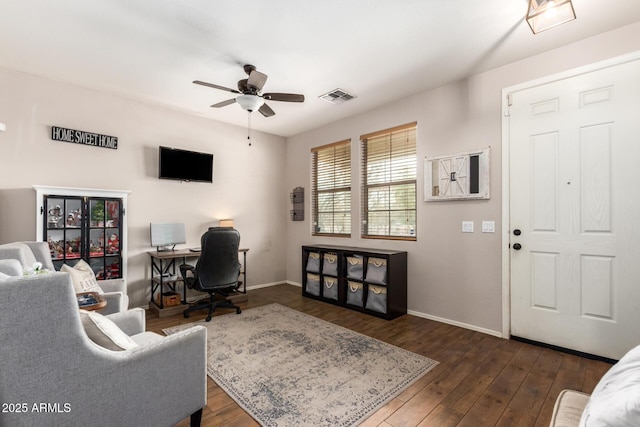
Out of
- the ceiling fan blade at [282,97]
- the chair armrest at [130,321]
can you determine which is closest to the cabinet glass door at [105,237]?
the chair armrest at [130,321]

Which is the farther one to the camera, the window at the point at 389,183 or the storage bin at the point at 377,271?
the window at the point at 389,183

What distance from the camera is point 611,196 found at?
249cm

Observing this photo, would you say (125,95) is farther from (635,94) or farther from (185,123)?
(635,94)

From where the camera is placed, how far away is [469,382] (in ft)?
7.16

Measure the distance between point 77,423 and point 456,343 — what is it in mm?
2890

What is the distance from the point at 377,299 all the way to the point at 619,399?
294 centimetres

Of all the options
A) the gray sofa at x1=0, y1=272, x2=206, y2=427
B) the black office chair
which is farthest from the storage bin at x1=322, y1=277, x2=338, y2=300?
the gray sofa at x1=0, y1=272, x2=206, y2=427

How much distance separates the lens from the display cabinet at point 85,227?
3.28 metres

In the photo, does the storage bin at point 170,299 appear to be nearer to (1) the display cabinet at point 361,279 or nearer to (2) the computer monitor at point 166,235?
(2) the computer monitor at point 166,235

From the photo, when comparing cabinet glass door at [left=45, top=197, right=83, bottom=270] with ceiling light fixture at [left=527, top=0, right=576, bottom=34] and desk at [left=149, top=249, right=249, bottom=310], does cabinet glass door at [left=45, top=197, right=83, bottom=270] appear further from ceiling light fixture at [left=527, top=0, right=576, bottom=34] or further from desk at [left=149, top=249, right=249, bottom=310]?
ceiling light fixture at [left=527, top=0, right=576, bottom=34]

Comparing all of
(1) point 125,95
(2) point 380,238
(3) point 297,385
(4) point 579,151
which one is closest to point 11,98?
(1) point 125,95

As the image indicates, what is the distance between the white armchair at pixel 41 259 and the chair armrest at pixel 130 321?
0.50m

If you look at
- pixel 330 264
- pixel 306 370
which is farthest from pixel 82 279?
pixel 330 264

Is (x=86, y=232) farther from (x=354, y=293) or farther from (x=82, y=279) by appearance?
(x=354, y=293)
